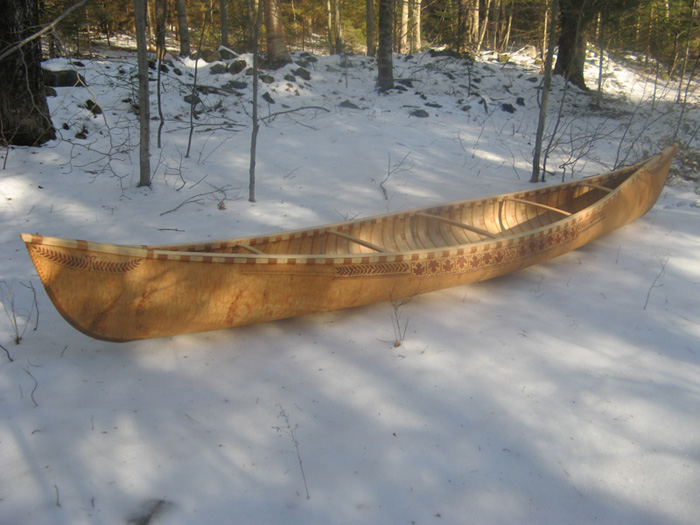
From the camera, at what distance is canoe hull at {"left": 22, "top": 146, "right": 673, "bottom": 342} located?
3.01m

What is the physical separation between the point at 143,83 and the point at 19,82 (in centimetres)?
220

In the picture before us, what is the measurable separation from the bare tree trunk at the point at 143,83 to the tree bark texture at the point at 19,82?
4.32 feet

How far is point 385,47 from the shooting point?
11.9 meters

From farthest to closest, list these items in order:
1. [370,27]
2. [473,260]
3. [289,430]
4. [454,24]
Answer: [370,27] → [454,24] → [473,260] → [289,430]

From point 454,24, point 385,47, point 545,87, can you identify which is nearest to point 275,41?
point 385,47

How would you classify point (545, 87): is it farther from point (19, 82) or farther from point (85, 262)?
point (19, 82)

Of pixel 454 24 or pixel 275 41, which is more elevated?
pixel 454 24

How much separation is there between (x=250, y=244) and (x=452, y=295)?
1.94 metres

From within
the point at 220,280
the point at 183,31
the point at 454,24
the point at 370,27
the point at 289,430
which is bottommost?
the point at 289,430

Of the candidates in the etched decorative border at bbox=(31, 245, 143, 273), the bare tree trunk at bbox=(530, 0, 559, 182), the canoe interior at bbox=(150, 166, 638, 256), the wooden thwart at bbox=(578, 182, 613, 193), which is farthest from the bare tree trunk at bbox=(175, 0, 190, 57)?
the etched decorative border at bbox=(31, 245, 143, 273)

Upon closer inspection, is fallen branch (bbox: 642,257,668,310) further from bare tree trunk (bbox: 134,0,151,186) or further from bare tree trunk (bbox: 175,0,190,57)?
bare tree trunk (bbox: 175,0,190,57)

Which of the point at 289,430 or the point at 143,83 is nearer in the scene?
the point at 289,430

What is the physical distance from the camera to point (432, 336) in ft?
12.9

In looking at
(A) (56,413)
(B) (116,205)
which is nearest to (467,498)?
(A) (56,413)
